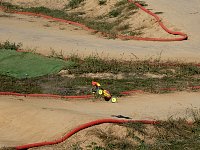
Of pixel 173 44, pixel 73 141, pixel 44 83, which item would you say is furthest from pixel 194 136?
pixel 173 44

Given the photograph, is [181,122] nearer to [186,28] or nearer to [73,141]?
[73,141]

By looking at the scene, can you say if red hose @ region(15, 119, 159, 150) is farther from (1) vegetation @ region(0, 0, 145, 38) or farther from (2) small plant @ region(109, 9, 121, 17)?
(2) small plant @ region(109, 9, 121, 17)

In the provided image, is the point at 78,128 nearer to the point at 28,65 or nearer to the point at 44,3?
the point at 28,65

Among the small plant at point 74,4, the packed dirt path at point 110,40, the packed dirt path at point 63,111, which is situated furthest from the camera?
the small plant at point 74,4

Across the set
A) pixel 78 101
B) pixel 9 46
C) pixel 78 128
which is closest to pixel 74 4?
pixel 9 46

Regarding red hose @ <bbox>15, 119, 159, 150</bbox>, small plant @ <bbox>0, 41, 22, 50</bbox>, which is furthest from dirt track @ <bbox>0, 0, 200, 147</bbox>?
small plant @ <bbox>0, 41, 22, 50</bbox>

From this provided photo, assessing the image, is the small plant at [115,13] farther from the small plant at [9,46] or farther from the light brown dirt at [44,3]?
the small plant at [9,46]

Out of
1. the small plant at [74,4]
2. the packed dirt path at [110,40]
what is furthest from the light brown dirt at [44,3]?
the packed dirt path at [110,40]
